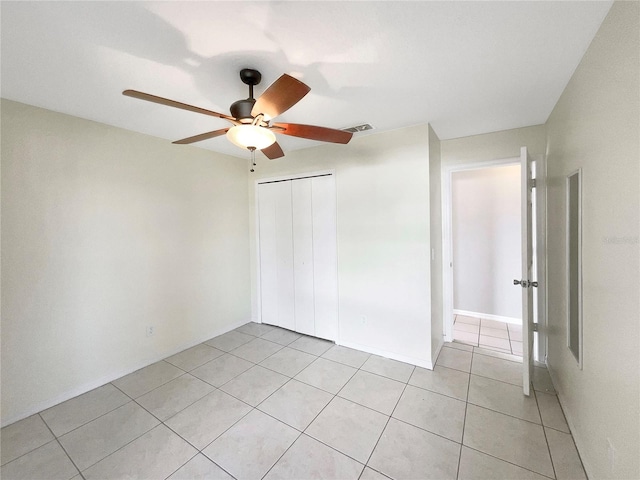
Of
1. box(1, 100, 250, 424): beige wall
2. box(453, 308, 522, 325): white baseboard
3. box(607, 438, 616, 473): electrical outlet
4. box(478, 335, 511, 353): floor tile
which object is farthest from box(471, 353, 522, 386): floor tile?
box(1, 100, 250, 424): beige wall

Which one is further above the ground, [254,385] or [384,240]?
[384,240]

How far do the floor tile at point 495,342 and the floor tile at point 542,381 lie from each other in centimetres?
39

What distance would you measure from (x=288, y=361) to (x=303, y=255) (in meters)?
1.31

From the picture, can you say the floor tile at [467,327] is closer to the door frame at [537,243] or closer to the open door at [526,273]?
the door frame at [537,243]

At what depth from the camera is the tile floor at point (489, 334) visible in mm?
3070

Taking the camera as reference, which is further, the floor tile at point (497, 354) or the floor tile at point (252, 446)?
the floor tile at point (497, 354)

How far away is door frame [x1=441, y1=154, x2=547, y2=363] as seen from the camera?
256 cm

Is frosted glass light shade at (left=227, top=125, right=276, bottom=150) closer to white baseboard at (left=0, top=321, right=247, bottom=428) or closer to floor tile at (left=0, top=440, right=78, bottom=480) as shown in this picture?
floor tile at (left=0, top=440, right=78, bottom=480)

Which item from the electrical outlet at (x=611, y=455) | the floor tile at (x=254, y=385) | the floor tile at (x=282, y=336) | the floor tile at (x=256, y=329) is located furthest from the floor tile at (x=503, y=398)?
the floor tile at (x=256, y=329)

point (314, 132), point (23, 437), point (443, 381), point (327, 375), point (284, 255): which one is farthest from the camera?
point (284, 255)

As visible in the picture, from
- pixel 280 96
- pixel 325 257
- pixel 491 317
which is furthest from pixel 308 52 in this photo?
pixel 491 317

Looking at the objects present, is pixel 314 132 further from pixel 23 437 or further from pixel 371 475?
pixel 23 437

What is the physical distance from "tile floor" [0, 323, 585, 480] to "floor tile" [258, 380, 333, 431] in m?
0.01

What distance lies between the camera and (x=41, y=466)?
1.64m
